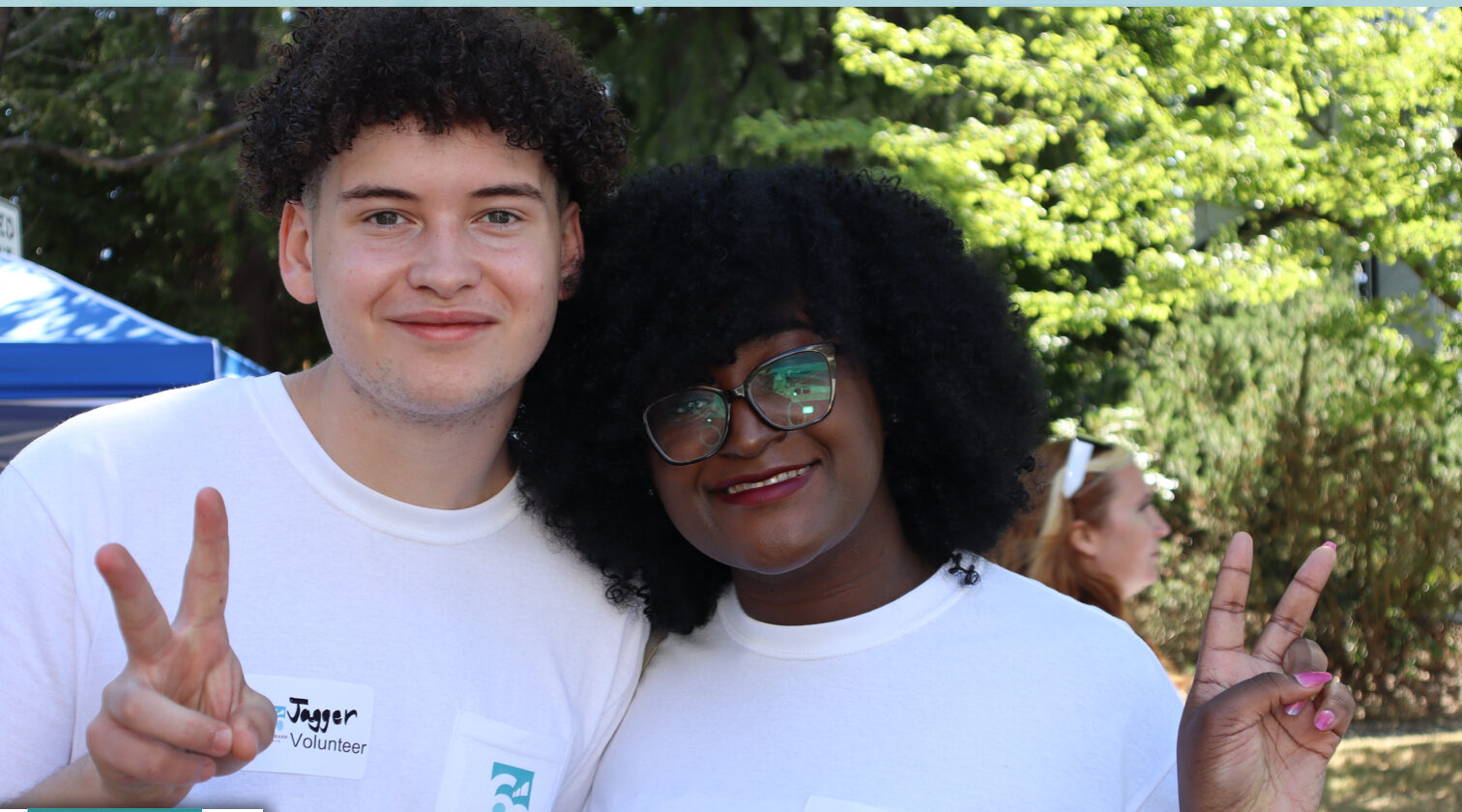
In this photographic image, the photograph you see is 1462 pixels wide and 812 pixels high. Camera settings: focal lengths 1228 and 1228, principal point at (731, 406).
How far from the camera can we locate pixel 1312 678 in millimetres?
1932

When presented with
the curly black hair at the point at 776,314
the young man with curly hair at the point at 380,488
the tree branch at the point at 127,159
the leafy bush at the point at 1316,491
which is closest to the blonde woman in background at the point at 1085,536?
the curly black hair at the point at 776,314

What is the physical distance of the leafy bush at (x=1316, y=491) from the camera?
10070mm

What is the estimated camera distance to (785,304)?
2.45 meters

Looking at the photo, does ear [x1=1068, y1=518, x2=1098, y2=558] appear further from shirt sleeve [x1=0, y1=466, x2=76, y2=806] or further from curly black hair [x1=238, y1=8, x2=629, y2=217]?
→ shirt sleeve [x1=0, y1=466, x2=76, y2=806]

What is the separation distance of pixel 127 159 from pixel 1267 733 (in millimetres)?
11017

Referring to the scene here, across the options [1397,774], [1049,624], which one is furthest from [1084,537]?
[1397,774]

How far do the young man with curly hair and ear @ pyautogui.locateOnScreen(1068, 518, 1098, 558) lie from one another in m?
3.14

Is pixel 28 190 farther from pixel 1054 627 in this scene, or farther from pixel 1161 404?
pixel 1054 627

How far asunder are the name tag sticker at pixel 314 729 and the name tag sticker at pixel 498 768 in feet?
0.56

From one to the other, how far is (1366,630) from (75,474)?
1032cm

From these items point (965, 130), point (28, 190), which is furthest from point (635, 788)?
point (28, 190)

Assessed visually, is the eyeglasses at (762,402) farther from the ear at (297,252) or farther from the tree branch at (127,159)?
the tree branch at (127,159)

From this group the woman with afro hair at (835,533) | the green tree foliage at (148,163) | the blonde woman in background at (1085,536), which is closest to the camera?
the woman with afro hair at (835,533)

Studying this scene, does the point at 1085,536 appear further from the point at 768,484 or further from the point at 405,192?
the point at 405,192
